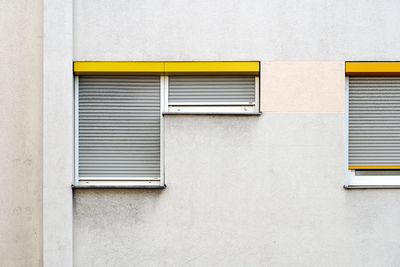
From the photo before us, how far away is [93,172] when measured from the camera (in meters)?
5.09

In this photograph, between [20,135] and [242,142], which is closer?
[242,142]

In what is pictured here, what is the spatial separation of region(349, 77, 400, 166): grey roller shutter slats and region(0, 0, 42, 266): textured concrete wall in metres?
3.98

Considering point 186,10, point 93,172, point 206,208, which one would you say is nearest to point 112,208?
point 93,172

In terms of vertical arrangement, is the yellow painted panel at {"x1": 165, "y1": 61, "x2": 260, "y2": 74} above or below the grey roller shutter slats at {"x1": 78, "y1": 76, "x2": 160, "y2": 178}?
above

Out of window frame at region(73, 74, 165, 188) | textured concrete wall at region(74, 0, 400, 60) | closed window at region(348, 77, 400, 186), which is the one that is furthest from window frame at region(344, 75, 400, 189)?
window frame at region(73, 74, 165, 188)

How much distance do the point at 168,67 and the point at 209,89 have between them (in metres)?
0.59

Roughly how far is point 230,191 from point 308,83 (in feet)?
5.40

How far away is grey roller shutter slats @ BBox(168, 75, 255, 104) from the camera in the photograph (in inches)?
200

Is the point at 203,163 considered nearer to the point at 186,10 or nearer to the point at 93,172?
the point at 93,172

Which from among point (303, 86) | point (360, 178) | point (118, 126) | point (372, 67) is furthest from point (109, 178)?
point (372, 67)

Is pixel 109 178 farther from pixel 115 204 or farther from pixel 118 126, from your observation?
pixel 118 126

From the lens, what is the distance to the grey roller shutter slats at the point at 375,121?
5.05 m

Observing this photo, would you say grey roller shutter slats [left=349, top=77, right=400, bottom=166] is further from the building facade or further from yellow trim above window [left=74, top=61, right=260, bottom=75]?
yellow trim above window [left=74, top=61, right=260, bottom=75]

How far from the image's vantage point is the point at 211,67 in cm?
495
